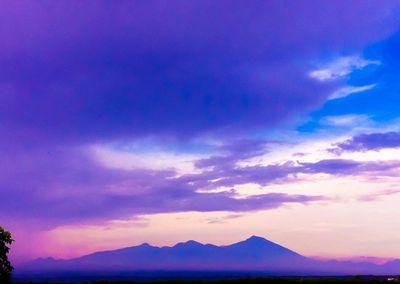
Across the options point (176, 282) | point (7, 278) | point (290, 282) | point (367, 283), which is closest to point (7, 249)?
point (7, 278)

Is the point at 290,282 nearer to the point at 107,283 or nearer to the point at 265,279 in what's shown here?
the point at 265,279

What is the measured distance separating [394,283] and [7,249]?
7440cm

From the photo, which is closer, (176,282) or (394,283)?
(394,283)

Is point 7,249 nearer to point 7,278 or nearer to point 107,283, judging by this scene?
point 7,278

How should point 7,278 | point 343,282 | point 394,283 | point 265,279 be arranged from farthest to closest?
point 265,279, point 343,282, point 394,283, point 7,278

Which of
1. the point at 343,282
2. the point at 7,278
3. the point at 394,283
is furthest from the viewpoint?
the point at 343,282

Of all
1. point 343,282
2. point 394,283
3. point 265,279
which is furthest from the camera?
point 265,279

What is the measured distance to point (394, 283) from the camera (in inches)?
3907

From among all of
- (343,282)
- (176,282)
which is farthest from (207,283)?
(343,282)

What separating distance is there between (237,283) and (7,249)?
67.8 meters

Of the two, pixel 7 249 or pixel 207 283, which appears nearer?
pixel 7 249

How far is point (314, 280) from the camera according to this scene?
109 m

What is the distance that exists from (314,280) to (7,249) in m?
75.2

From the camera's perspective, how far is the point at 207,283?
4070 inches
